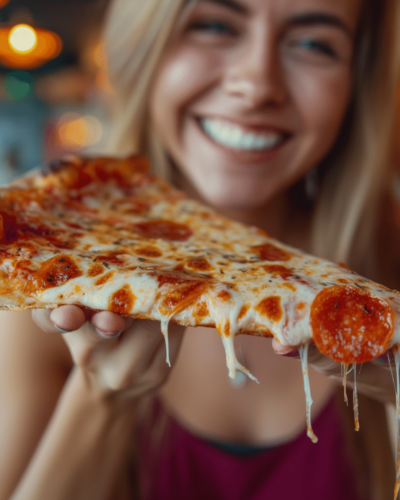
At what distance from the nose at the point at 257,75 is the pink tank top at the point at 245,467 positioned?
1.29 metres

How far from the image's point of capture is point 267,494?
64.9 inches

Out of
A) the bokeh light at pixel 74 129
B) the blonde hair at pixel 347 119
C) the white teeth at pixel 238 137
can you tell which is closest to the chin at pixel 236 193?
the white teeth at pixel 238 137

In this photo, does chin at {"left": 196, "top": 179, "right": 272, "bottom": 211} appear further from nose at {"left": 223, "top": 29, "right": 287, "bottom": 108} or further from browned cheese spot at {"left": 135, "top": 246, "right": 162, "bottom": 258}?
browned cheese spot at {"left": 135, "top": 246, "right": 162, "bottom": 258}

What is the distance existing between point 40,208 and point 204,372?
3.54 feet

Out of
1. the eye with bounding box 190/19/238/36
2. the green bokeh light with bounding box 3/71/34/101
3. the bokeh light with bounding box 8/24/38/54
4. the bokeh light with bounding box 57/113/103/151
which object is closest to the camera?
the eye with bounding box 190/19/238/36

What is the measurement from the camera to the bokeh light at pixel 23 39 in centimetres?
537

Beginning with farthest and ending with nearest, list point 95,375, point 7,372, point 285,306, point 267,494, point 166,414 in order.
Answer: point 166,414 < point 267,494 < point 7,372 < point 95,375 < point 285,306

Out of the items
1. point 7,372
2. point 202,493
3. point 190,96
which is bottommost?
point 202,493

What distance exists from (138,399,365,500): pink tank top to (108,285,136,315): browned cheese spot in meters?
1.12

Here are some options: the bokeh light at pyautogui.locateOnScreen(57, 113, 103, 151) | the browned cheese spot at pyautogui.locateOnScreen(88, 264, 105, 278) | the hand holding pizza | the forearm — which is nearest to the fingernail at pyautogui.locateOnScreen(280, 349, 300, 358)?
the hand holding pizza

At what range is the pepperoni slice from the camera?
74cm

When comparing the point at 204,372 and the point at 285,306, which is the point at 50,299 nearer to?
the point at 285,306

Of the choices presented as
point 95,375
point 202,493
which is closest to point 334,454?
point 202,493

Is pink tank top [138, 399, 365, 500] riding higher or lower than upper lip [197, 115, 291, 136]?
lower
